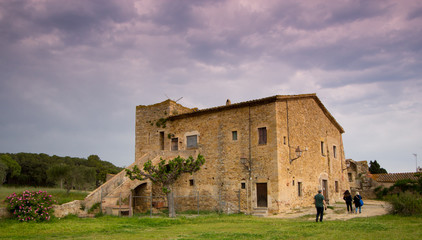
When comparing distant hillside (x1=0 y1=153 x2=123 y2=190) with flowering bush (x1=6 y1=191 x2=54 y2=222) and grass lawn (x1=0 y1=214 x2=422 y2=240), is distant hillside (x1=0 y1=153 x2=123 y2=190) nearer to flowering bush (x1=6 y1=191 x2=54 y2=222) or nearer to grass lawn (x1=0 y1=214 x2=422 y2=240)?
flowering bush (x1=6 y1=191 x2=54 y2=222)

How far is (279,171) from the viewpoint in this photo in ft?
60.8

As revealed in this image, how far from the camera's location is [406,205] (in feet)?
47.1

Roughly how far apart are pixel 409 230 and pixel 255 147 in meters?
10.4

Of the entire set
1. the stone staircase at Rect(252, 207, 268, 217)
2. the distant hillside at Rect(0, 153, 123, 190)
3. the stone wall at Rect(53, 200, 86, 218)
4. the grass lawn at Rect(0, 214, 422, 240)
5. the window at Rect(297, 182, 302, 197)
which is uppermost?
the distant hillside at Rect(0, 153, 123, 190)

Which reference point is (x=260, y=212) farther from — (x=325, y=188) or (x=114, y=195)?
(x=114, y=195)

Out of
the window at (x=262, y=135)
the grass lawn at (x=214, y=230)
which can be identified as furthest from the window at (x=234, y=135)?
the grass lawn at (x=214, y=230)

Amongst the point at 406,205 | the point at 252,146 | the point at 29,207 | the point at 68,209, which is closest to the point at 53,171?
the point at 68,209

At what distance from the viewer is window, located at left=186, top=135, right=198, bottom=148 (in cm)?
2247

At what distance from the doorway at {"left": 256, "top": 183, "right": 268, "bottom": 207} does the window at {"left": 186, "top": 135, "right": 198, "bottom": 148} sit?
5467 millimetres

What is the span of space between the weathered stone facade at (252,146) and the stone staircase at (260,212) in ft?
0.69

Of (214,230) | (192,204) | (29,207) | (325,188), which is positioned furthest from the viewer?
(325,188)

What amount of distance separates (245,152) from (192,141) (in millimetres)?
4379

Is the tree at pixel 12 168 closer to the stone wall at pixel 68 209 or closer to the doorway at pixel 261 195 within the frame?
the stone wall at pixel 68 209

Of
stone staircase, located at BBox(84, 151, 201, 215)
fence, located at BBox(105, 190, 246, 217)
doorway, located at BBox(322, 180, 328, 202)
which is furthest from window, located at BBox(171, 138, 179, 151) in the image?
doorway, located at BBox(322, 180, 328, 202)
